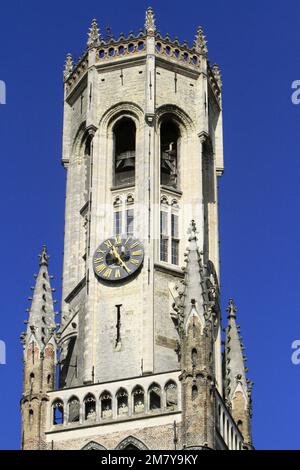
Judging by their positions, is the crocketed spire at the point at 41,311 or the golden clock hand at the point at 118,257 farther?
the golden clock hand at the point at 118,257

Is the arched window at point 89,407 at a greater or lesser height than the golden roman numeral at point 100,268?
lesser

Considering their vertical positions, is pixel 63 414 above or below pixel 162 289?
below

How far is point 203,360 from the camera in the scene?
6050cm

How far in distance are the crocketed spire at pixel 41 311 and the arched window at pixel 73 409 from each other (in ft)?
7.67

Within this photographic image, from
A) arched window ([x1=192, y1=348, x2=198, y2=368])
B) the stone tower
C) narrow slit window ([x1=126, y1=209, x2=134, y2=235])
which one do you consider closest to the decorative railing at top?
the stone tower

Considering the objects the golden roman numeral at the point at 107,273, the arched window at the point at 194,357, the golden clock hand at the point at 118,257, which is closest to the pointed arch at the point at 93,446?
the arched window at the point at 194,357

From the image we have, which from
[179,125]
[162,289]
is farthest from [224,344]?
[179,125]

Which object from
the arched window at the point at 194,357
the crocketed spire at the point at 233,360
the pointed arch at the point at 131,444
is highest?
the crocketed spire at the point at 233,360

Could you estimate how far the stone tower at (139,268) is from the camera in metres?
60.4

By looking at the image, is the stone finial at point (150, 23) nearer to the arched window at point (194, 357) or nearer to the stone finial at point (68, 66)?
the stone finial at point (68, 66)
